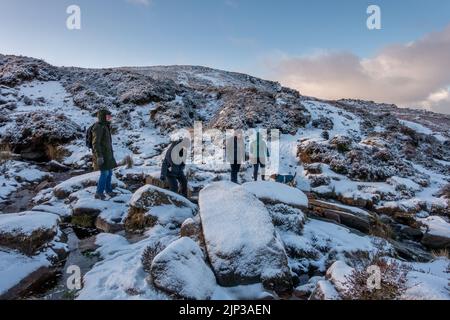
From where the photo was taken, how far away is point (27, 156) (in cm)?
1575

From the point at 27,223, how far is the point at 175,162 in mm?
3940

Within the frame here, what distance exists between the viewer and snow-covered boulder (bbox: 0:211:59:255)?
595cm

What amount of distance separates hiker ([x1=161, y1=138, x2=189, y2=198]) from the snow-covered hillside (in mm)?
730

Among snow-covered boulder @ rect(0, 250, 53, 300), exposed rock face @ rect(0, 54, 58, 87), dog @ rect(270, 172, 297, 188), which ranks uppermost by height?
exposed rock face @ rect(0, 54, 58, 87)

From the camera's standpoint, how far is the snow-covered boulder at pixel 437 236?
928 cm

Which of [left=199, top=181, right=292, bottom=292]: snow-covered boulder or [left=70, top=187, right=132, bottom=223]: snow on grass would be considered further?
[left=70, top=187, right=132, bottom=223]: snow on grass

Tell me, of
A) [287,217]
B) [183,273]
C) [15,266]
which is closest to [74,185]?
[15,266]

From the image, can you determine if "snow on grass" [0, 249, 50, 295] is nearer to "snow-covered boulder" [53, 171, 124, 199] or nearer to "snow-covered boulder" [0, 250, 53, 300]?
"snow-covered boulder" [0, 250, 53, 300]

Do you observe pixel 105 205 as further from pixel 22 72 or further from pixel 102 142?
pixel 22 72

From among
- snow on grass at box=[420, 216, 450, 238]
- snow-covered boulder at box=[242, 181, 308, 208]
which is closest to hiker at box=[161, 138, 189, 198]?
snow-covered boulder at box=[242, 181, 308, 208]

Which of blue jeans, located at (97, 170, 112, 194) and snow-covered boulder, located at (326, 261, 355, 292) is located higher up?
blue jeans, located at (97, 170, 112, 194)

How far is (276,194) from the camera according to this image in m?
8.37

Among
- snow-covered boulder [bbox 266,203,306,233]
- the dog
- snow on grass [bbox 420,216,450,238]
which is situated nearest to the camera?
snow-covered boulder [bbox 266,203,306,233]

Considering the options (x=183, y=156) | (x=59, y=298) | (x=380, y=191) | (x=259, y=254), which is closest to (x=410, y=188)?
(x=380, y=191)
